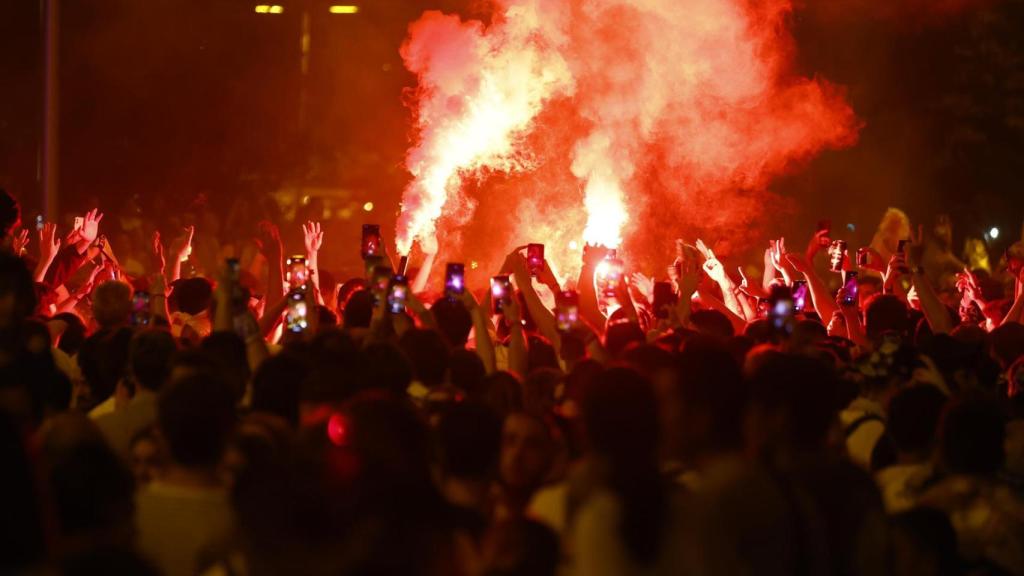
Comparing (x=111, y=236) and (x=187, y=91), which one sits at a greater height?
(x=187, y=91)

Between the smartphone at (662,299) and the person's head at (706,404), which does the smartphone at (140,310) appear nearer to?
the smartphone at (662,299)

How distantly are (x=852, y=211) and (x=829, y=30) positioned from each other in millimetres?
2962

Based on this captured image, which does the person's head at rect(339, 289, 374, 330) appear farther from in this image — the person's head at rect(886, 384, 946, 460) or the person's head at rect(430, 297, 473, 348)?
the person's head at rect(886, 384, 946, 460)

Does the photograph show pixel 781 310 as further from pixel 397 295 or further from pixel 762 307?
pixel 762 307

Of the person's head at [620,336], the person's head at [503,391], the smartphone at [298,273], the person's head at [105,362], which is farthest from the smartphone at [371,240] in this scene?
the person's head at [503,391]

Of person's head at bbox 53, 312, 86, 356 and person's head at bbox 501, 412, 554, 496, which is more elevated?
person's head at bbox 53, 312, 86, 356

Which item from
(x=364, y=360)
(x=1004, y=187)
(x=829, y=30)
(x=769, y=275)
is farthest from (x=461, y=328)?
(x=1004, y=187)

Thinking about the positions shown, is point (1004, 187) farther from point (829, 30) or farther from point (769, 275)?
point (769, 275)

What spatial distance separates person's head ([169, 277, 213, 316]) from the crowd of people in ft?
3.40

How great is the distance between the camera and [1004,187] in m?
22.0

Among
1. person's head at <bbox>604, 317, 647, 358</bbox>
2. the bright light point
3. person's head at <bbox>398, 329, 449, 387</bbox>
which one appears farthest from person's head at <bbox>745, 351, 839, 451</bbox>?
the bright light point

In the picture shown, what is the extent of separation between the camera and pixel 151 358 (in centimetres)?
556

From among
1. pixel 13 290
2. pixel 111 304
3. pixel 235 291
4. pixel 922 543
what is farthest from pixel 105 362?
pixel 922 543

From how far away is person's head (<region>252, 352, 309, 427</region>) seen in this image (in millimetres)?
5133
